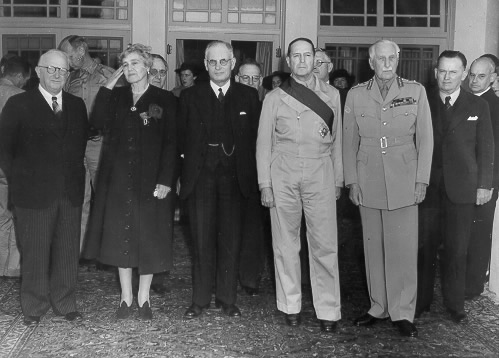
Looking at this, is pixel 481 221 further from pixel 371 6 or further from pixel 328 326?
pixel 371 6

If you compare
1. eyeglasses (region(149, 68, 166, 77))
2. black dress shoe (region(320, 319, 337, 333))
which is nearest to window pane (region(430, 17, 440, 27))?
eyeglasses (region(149, 68, 166, 77))

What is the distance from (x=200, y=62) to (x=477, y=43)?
12.0 ft

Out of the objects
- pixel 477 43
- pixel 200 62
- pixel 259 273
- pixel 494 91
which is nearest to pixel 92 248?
pixel 259 273

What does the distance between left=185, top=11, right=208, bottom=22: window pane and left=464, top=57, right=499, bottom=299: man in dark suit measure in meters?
4.72

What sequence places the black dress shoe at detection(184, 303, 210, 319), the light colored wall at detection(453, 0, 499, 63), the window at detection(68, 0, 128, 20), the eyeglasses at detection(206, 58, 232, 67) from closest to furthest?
the eyeglasses at detection(206, 58, 232, 67) → the black dress shoe at detection(184, 303, 210, 319) → the light colored wall at detection(453, 0, 499, 63) → the window at detection(68, 0, 128, 20)

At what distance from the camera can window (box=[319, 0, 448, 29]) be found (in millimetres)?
10172

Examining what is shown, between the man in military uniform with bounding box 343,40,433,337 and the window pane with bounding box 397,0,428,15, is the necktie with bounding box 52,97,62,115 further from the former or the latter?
the window pane with bounding box 397,0,428,15

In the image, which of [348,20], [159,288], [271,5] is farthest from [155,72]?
[348,20]

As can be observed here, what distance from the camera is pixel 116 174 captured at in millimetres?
5273

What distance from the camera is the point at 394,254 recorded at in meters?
5.23

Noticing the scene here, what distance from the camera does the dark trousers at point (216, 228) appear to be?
17.7 feet

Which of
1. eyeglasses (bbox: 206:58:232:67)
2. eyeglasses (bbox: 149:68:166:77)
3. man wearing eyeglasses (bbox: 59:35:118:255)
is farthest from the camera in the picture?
eyeglasses (bbox: 149:68:166:77)

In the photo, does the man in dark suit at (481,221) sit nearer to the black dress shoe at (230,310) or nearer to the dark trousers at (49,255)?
the black dress shoe at (230,310)

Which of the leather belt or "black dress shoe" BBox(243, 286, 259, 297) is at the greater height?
the leather belt
